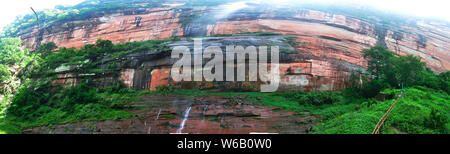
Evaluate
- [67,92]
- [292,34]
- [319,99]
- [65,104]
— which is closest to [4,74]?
[67,92]

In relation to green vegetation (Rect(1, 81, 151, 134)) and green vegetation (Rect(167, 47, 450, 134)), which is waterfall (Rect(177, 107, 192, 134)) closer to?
green vegetation (Rect(167, 47, 450, 134))

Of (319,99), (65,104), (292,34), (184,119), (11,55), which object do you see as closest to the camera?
(184,119)

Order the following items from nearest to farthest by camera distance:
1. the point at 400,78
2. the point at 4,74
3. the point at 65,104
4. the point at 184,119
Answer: the point at 184,119 < the point at 400,78 < the point at 65,104 < the point at 4,74

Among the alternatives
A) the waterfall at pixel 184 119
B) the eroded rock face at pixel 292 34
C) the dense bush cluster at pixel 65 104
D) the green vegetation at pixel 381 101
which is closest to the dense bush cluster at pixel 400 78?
the green vegetation at pixel 381 101

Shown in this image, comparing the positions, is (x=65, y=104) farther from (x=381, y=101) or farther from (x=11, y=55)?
(x=381, y=101)

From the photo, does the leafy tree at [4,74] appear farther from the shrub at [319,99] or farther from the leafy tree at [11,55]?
the shrub at [319,99]

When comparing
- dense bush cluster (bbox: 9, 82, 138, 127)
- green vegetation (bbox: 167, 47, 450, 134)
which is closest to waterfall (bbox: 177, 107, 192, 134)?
green vegetation (bbox: 167, 47, 450, 134)
